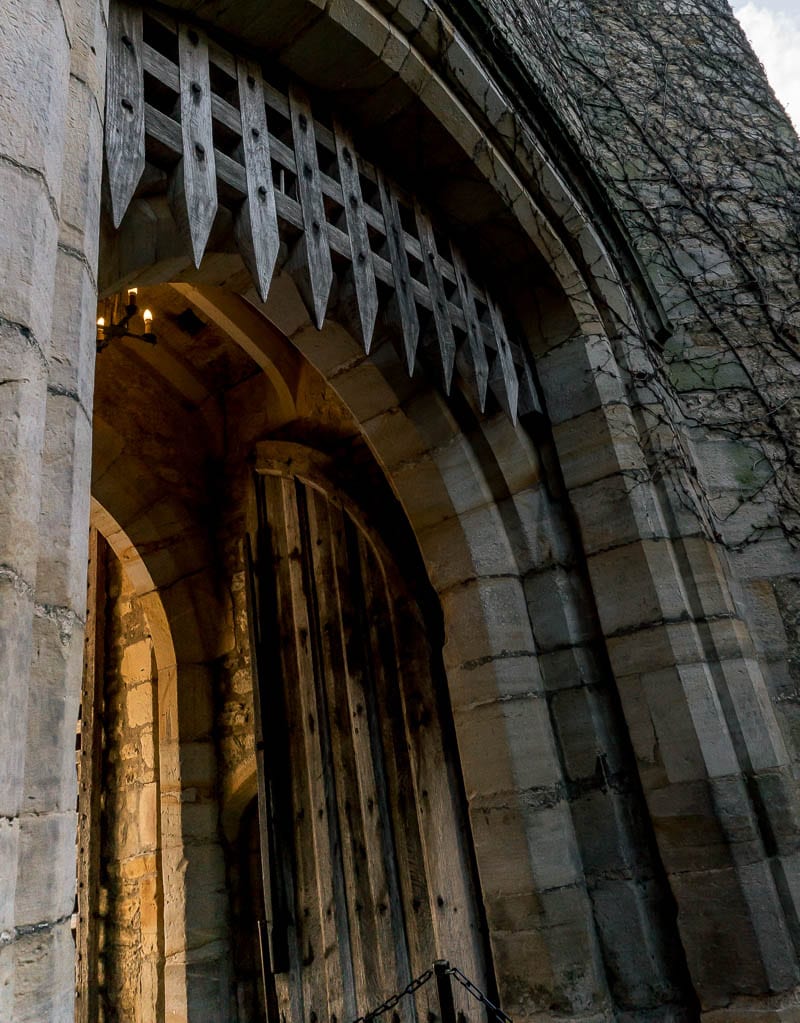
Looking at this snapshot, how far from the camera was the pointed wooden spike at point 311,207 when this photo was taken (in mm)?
2207

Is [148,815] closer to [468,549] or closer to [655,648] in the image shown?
[468,549]

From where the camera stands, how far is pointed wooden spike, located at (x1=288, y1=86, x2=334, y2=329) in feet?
7.24

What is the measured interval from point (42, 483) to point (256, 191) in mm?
1374

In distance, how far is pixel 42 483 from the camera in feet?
3.29

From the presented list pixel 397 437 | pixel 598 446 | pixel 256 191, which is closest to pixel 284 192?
pixel 256 191

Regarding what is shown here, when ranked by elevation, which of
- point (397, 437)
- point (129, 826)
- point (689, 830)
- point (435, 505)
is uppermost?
point (397, 437)

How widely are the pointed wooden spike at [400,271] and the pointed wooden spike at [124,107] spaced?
37.8 inches

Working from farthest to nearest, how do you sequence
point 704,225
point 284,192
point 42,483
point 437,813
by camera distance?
1. point 704,225
2. point 437,813
3. point 284,192
4. point 42,483

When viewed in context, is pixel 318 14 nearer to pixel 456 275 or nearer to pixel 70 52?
pixel 456 275

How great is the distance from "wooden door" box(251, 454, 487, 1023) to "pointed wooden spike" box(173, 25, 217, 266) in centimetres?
187

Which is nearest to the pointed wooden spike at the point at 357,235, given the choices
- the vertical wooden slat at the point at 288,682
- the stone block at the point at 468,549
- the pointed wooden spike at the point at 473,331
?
the pointed wooden spike at the point at 473,331

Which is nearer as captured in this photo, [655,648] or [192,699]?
[655,648]

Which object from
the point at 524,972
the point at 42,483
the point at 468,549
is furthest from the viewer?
the point at 468,549

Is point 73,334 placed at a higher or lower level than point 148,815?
lower
